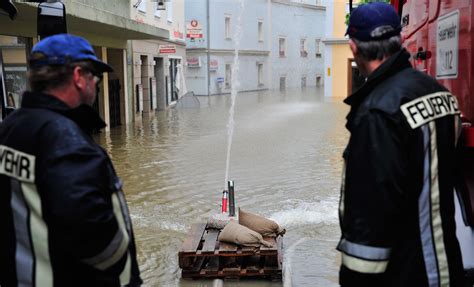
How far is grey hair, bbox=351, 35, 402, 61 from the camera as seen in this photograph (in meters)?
2.77

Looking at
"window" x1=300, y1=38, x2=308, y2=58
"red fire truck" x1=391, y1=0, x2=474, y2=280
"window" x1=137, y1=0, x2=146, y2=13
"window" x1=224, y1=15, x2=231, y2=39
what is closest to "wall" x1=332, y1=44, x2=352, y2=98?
"window" x1=224, y1=15, x2=231, y2=39

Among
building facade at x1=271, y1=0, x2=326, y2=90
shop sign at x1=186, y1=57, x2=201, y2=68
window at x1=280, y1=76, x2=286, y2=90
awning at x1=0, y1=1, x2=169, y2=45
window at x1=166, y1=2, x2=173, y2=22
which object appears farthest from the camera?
window at x1=280, y1=76, x2=286, y2=90

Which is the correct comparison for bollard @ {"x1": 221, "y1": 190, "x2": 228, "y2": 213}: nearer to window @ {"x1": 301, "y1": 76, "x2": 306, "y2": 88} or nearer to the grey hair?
the grey hair

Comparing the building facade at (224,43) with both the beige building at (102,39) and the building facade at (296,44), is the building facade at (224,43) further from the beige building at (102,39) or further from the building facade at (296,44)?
the beige building at (102,39)

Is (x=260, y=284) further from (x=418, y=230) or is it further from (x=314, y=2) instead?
(x=314, y=2)

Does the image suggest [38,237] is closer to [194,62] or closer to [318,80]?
[194,62]

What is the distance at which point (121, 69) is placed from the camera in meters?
21.7

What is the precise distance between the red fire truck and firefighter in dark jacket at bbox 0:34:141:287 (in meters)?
1.90

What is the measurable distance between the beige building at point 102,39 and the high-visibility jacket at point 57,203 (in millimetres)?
7596

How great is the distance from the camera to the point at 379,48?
2.77 metres

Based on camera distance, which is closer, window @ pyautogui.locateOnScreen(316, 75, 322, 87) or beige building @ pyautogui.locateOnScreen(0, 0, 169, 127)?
beige building @ pyautogui.locateOnScreen(0, 0, 169, 127)

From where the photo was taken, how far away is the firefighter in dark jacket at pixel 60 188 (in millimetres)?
2426

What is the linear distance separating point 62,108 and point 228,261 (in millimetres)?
3550

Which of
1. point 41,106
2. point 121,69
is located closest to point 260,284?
point 41,106
